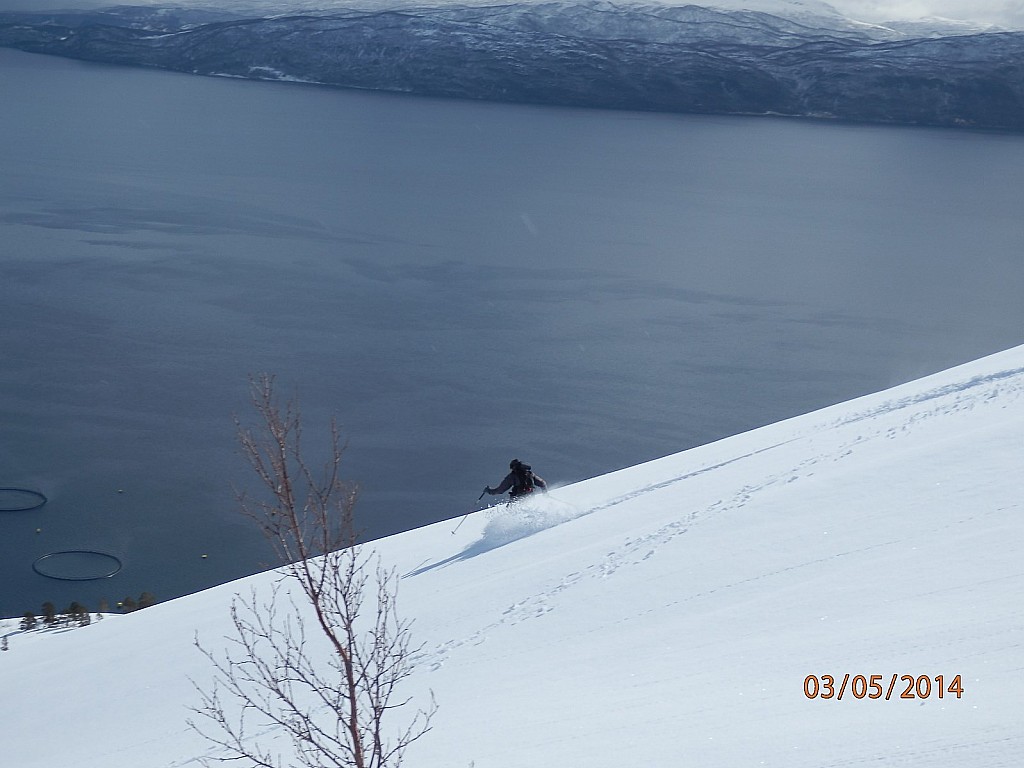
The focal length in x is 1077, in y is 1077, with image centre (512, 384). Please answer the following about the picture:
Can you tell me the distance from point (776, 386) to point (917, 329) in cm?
775

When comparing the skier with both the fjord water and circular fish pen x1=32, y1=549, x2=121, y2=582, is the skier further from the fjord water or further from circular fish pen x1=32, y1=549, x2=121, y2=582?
circular fish pen x1=32, y1=549, x2=121, y2=582

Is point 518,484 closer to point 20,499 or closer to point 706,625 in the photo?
point 706,625

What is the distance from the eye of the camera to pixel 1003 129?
245ft

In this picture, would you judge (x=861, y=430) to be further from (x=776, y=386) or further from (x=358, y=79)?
(x=358, y=79)

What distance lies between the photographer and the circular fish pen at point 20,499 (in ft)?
48.0

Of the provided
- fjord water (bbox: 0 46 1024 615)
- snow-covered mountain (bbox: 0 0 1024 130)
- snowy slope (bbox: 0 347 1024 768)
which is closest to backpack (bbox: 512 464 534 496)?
snowy slope (bbox: 0 347 1024 768)

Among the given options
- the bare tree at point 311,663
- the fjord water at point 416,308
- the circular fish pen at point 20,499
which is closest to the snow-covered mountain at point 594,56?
the fjord water at point 416,308

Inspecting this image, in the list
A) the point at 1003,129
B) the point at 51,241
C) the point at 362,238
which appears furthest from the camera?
the point at 1003,129

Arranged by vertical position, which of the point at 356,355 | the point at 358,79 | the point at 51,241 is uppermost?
the point at 358,79

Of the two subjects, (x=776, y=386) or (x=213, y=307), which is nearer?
(x=776, y=386)

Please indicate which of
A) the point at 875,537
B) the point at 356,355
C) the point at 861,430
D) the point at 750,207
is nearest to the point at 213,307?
the point at 356,355

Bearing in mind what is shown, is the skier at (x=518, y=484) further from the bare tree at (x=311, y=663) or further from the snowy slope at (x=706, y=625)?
the bare tree at (x=311, y=663)

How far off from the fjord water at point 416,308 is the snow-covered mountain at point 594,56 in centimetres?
2509

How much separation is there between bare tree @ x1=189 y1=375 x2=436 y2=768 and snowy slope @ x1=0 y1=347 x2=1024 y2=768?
24cm
